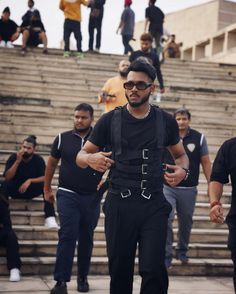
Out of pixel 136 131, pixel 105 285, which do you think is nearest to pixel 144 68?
pixel 136 131

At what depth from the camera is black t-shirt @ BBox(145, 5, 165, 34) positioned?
16.3m

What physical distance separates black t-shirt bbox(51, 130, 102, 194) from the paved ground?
111 centimetres

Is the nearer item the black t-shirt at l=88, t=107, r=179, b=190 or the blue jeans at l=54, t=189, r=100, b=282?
the black t-shirt at l=88, t=107, r=179, b=190

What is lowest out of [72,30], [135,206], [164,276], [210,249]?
[210,249]

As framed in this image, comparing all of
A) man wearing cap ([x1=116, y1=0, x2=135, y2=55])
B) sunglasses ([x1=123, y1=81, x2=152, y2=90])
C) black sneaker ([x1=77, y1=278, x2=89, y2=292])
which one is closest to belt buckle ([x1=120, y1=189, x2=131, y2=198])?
sunglasses ([x1=123, y1=81, x2=152, y2=90])

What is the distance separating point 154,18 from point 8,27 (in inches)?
154

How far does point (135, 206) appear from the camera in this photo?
4.35 metres

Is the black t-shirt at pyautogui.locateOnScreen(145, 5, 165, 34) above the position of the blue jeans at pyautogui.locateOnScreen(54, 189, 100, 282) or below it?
above

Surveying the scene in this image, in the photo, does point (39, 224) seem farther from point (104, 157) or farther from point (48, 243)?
point (104, 157)

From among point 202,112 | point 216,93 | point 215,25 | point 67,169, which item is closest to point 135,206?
point 67,169

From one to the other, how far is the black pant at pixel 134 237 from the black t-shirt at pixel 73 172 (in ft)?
5.68

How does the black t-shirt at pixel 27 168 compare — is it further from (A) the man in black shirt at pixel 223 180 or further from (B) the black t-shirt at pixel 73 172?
(A) the man in black shirt at pixel 223 180

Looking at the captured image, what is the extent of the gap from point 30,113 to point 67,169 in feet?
18.7

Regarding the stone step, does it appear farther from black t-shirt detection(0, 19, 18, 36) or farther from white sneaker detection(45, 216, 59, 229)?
black t-shirt detection(0, 19, 18, 36)
